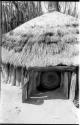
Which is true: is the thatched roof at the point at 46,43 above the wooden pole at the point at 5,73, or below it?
above

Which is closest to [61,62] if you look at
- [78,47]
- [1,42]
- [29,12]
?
[78,47]

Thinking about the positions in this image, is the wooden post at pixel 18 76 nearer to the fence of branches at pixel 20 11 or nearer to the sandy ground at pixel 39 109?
the sandy ground at pixel 39 109

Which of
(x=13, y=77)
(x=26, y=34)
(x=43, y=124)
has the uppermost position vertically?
(x=26, y=34)

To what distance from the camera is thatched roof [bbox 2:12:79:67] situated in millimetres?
6641

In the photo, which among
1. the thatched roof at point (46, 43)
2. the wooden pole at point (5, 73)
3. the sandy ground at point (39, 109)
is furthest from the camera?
the wooden pole at point (5, 73)

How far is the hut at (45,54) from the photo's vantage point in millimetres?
6520

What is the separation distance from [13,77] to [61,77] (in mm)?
2118

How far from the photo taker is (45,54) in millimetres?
6758

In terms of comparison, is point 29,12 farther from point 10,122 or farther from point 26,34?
point 10,122

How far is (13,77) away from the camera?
7934mm

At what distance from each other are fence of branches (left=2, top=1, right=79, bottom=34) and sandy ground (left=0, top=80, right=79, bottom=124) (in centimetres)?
503

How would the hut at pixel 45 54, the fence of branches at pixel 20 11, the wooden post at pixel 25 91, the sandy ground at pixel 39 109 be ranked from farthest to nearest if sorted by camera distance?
the fence of branches at pixel 20 11 → the hut at pixel 45 54 → the wooden post at pixel 25 91 → the sandy ground at pixel 39 109

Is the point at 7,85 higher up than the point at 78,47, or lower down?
lower down

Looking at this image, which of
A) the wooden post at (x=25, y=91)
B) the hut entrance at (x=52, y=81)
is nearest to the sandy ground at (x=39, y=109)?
the wooden post at (x=25, y=91)
